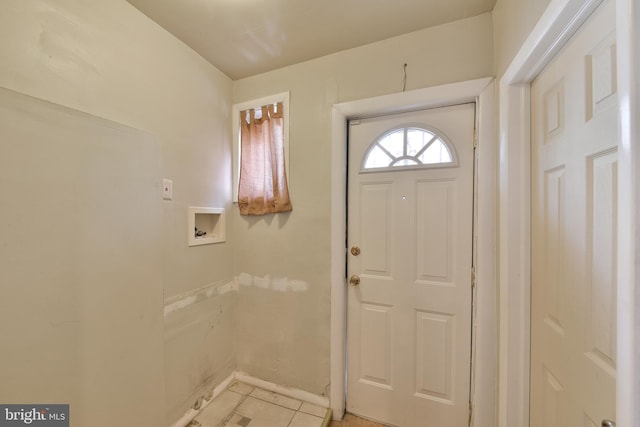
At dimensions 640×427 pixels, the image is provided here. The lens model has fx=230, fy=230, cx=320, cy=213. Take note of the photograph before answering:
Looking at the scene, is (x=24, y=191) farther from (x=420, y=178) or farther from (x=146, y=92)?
(x=420, y=178)

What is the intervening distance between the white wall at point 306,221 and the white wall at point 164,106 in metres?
0.23

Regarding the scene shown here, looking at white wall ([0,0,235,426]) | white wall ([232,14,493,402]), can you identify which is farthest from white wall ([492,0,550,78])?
white wall ([0,0,235,426])

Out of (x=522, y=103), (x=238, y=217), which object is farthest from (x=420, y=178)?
(x=238, y=217)

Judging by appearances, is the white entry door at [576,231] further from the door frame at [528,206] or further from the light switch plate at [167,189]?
the light switch plate at [167,189]

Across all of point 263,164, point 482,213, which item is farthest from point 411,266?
point 263,164

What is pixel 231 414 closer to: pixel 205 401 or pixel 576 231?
pixel 205 401

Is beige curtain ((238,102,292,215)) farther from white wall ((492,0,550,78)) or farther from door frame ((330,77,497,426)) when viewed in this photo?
white wall ((492,0,550,78))

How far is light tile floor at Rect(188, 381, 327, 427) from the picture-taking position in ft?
4.90

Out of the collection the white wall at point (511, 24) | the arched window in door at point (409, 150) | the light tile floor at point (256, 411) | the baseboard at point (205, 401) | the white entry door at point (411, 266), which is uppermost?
the white wall at point (511, 24)

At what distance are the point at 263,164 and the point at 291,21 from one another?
2.98 ft

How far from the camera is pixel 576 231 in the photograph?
30.2 inches

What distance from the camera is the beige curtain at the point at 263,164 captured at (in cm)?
174

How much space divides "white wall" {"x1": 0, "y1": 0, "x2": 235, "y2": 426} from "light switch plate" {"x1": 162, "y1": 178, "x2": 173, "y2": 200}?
4 centimetres

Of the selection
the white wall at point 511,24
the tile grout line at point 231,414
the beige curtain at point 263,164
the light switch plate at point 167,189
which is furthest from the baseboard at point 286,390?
the white wall at point 511,24
